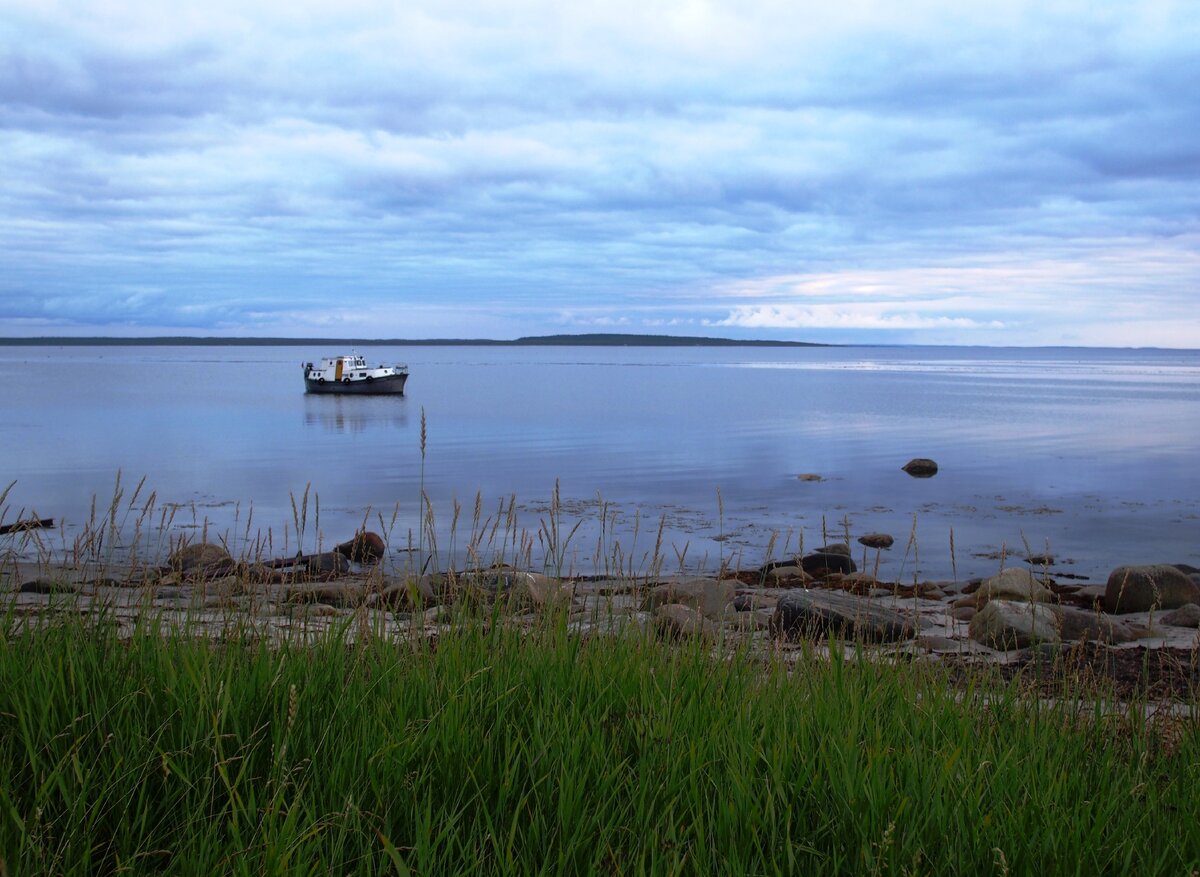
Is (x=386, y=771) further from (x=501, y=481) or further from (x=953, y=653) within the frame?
(x=501, y=481)

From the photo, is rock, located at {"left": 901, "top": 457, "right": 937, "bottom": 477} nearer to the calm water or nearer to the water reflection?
the calm water

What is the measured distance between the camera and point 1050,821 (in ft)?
11.3

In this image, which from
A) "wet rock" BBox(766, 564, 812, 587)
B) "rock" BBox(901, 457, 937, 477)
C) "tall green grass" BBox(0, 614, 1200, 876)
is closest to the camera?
"tall green grass" BBox(0, 614, 1200, 876)

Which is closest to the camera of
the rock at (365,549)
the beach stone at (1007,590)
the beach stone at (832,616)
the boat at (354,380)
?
the beach stone at (832,616)

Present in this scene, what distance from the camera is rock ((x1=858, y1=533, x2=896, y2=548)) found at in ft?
62.3

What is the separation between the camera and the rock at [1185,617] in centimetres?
1205

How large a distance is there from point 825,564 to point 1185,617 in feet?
18.1

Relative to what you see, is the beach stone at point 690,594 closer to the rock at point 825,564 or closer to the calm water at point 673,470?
the calm water at point 673,470

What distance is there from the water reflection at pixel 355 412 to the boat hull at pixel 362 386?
2.97 ft

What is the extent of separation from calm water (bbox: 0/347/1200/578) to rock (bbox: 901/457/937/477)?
50cm

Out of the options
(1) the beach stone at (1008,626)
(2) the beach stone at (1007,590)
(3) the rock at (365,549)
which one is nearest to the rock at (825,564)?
(2) the beach stone at (1007,590)

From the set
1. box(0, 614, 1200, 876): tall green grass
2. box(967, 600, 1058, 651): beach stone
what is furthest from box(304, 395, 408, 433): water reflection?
box(0, 614, 1200, 876): tall green grass

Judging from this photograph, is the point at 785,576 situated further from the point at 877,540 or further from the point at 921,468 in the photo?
the point at 921,468

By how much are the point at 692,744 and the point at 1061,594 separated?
12657 millimetres
